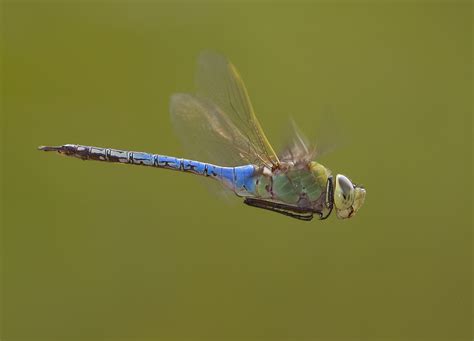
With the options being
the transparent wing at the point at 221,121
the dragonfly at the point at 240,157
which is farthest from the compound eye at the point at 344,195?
the transparent wing at the point at 221,121

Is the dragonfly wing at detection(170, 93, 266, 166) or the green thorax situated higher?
the dragonfly wing at detection(170, 93, 266, 166)

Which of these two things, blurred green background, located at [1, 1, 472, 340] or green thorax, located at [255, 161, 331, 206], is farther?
blurred green background, located at [1, 1, 472, 340]

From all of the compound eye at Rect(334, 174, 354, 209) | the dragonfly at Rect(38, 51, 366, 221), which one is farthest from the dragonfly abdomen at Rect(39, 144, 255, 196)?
the compound eye at Rect(334, 174, 354, 209)

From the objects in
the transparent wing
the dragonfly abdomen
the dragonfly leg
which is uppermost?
the transparent wing

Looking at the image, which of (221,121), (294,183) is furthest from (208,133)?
(294,183)

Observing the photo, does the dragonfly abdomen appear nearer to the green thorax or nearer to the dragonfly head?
→ the green thorax

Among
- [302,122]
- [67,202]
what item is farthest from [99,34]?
[302,122]

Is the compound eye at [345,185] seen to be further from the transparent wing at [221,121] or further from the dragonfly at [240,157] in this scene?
the transparent wing at [221,121]
